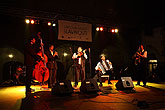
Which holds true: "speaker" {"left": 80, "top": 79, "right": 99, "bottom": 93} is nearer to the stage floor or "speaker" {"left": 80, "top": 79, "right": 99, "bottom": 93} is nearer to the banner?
the stage floor

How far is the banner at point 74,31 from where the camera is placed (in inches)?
348

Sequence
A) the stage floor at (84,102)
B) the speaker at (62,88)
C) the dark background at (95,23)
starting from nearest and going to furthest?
the stage floor at (84,102) → the speaker at (62,88) → the dark background at (95,23)

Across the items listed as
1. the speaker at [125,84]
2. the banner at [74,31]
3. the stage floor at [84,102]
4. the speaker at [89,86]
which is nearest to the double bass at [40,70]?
the stage floor at [84,102]

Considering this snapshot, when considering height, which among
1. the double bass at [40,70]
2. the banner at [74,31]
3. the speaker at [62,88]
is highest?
the banner at [74,31]

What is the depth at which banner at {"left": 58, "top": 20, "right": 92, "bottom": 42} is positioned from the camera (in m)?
8.84

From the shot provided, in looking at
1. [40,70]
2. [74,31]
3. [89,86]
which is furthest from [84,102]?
[74,31]

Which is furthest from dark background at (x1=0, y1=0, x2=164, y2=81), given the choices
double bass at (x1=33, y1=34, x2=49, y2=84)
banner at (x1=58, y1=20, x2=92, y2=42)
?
double bass at (x1=33, y1=34, x2=49, y2=84)

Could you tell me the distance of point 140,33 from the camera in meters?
11.6

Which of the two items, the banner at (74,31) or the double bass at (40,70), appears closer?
the double bass at (40,70)

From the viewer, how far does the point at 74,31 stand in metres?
9.16

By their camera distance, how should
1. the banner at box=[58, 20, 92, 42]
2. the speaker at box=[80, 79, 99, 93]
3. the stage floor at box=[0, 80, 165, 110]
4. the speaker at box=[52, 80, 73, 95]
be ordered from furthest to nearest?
1. the banner at box=[58, 20, 92, 42]
2. the speaker at box=[80, 79, 99, 93]
3. the speaker at box=[52, 80, 73, 95]
4. the stage floor at box=[0, 80, 165, 110]

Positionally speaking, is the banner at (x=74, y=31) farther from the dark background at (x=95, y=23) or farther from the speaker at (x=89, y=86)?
the speaker at (x=89, y=86)

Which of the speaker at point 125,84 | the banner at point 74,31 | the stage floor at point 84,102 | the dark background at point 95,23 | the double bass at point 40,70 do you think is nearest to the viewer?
the stage floor at point 84,102

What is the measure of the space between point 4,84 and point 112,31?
7528mm
